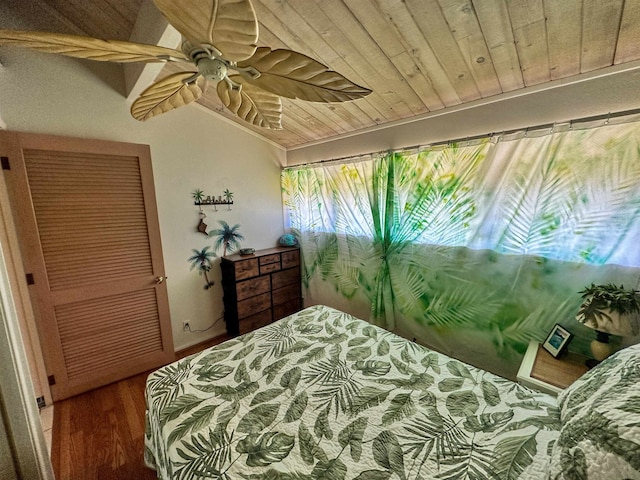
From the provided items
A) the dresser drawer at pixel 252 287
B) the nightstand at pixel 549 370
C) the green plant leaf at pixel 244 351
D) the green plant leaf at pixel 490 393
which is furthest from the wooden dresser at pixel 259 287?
the nightstand at pixel 549 370

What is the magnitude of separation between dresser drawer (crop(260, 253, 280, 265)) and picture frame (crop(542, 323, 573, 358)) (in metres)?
2.59

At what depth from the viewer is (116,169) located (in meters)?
2.11

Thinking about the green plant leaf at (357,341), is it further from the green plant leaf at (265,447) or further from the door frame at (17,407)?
the door frame at (17,407)

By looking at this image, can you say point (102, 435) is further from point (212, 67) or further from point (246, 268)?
point (212, 67)

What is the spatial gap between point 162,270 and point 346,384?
2.07 metres

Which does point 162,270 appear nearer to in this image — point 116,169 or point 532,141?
point 116,169

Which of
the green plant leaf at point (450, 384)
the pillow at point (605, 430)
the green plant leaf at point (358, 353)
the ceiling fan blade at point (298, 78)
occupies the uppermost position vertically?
the ceiling fan blade at point (298, 78)

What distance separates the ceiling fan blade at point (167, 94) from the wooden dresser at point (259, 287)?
1.68 metres

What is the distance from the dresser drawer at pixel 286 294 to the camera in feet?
10.4

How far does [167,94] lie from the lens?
122 cm

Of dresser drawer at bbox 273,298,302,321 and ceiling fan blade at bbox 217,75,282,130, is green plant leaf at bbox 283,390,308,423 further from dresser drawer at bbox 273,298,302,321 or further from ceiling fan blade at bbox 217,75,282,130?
dresser drawer at bbox 273,298,302,321

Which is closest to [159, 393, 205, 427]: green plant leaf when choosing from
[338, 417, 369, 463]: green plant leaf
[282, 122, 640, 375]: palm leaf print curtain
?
[338, 417, 369, 463]: green plant leaf

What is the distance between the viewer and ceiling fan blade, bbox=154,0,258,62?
650mm

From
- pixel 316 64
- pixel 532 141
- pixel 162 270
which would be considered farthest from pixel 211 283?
pixel 532 141
